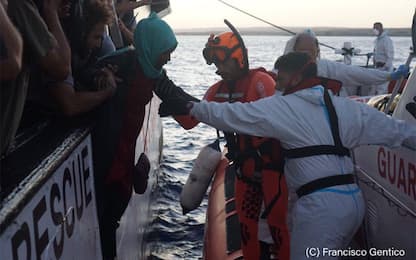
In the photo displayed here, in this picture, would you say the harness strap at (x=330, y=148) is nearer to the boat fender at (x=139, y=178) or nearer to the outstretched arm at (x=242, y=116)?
the outstretched arm at (x=242, y=116)

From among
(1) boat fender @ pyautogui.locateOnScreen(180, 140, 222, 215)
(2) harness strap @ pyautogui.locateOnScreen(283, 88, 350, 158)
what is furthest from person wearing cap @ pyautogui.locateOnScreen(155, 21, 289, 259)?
(1) boat fender @ pyautogui.locateOnScreen(180, 140, 222, 215)

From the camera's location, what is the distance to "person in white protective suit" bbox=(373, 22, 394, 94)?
472 inches

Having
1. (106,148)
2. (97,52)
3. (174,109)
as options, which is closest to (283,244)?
(174,109)

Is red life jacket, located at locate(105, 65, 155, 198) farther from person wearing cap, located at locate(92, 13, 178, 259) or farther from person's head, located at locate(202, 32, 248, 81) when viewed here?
person's head, located at locate(202, 32, 248, 81)

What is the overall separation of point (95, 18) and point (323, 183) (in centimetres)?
158

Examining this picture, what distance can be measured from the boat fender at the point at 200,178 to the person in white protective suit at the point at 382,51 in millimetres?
6607

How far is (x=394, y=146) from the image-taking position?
311cm

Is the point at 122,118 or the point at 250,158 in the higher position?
the point at 122,118

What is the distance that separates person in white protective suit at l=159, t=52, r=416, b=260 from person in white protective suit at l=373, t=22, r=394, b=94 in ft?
30.1

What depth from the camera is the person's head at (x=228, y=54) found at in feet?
12.3

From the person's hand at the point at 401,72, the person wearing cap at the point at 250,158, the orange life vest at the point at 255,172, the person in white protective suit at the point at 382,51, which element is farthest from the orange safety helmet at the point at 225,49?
the person in white protective suit at the point at 382,51

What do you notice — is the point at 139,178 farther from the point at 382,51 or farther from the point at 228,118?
the point at 382,51

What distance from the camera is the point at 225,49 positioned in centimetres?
373

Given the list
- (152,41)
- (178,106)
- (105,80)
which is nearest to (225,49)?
(178,106)
